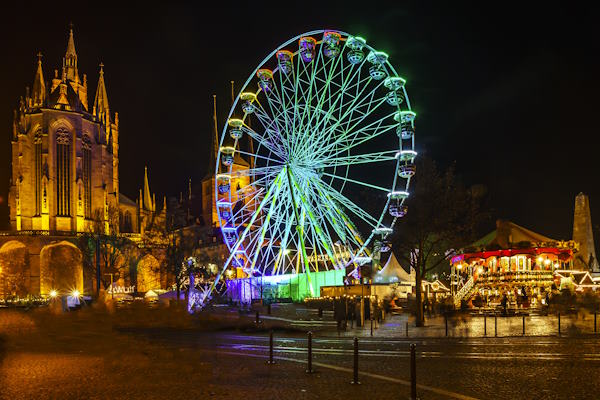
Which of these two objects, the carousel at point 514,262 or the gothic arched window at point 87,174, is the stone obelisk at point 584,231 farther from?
the gothic arched window at point 87,174

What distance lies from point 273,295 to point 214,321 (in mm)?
21756

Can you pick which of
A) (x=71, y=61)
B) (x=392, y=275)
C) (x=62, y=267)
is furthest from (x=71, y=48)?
(x=392, y=275)

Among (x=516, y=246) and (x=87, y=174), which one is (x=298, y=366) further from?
(x=87, y=174)

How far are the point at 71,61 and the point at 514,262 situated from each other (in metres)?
80.8

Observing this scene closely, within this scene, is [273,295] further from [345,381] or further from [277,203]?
[345,381]

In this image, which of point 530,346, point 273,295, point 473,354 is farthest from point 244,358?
point 273,295

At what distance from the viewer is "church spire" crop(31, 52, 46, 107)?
3278 inches

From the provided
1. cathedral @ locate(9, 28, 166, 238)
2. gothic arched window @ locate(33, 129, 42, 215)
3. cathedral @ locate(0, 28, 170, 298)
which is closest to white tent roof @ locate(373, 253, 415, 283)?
cathedral @ locate(0, 28, 170, 298)

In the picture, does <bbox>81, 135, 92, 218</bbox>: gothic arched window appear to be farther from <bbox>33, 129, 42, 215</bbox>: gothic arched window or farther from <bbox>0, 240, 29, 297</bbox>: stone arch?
<bbox>0, 240, 29, 297</bbox>: stone arch

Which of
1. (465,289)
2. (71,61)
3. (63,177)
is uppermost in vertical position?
(71,61)

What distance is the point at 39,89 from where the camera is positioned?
8394 cm

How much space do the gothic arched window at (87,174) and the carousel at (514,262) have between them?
56.9 metres

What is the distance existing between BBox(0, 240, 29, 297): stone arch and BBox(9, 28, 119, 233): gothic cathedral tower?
3.30 m

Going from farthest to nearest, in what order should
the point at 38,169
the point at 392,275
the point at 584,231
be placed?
1. the point at 38,169
2. the point at 584,231
3. the point at 392,275
